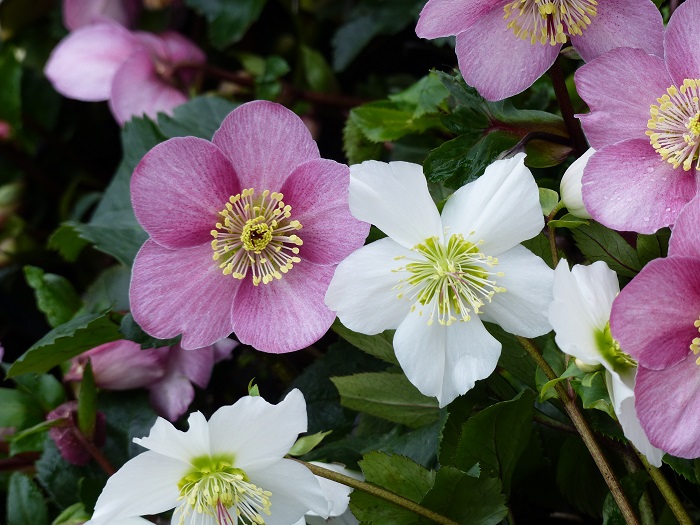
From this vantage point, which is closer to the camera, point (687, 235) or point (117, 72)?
point (687, 235)

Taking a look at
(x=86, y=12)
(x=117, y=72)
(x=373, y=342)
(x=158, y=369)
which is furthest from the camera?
(x=86, y=12)

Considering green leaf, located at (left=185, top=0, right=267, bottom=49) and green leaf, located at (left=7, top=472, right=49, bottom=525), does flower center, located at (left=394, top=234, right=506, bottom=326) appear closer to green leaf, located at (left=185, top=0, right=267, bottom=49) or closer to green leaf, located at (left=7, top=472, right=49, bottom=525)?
green leaf, located at (left=7, top=472, right=49, bottom=525)

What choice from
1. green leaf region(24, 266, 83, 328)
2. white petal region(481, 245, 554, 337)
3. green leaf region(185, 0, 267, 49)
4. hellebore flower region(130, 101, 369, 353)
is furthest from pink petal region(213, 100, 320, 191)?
green leaf region(185, 0, 267, 49)

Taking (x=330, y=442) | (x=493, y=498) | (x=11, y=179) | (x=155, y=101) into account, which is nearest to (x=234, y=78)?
(x=155, y=101)

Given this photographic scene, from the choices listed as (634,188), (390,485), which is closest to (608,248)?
(634,188)

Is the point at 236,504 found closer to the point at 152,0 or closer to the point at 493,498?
the point at 493,498

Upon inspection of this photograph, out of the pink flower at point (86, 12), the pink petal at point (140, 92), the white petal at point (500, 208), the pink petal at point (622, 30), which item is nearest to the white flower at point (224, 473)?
the white petal at point (500, 208)

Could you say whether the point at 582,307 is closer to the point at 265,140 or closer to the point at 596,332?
the point at 596,332
